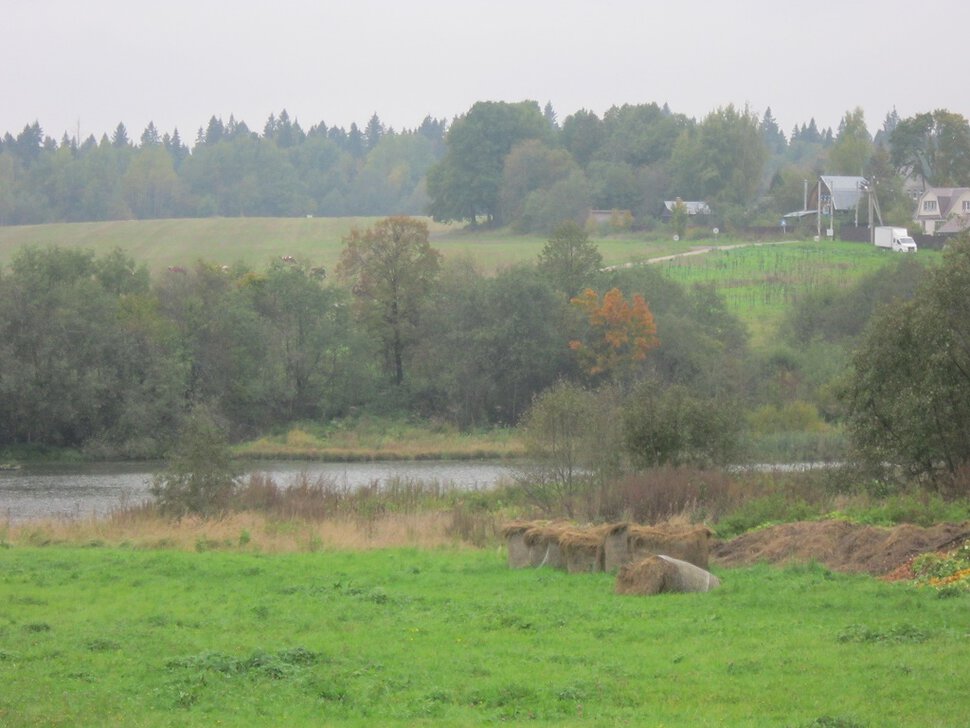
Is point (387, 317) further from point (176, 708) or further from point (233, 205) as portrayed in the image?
point (233, 205)

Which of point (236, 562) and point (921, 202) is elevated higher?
point (921, 202)

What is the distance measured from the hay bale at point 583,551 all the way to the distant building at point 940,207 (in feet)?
324

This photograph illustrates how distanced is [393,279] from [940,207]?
62.5 m

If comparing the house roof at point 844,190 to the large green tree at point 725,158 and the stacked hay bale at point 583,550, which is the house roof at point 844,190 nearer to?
the large green tree at point 725,158

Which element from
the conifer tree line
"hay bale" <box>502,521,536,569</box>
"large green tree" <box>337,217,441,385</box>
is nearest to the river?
"large green tree" <box>337,217,441,385</box>

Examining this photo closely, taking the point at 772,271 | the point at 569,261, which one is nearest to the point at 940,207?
the point at 772,271

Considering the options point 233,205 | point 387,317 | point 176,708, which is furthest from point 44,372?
point 233,205

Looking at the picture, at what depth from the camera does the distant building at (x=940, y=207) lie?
11144 centimetres

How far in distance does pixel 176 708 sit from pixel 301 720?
50.1 inches

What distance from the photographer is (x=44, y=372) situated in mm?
63250

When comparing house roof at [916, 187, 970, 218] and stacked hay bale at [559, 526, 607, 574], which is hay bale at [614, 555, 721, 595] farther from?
house roof at [916, 187, 970, 218]

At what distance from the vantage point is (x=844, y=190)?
124000 millimetres

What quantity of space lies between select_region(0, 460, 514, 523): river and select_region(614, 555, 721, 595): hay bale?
2189cm

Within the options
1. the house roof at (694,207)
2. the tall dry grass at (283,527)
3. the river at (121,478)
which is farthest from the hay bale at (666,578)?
the house roof at (694,207)
